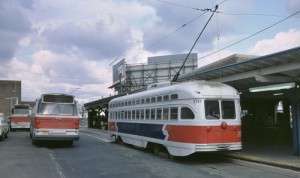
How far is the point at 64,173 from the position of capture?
542 inches

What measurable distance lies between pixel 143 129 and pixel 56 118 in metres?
4.70

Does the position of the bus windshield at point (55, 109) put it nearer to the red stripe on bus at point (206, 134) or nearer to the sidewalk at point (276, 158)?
the red stripe on bus at point (206, 134)

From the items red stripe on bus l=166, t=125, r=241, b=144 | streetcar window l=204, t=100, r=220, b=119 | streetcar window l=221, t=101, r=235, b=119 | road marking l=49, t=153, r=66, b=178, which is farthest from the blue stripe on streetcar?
road marking l=49, t=153, r=66, b=178

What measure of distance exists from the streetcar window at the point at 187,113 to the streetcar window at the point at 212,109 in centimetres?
54

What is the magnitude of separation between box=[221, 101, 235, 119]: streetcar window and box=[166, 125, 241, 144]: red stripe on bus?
0.39 meters

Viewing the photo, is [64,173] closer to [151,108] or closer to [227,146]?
[227,146]

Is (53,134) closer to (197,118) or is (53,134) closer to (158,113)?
(158,113)

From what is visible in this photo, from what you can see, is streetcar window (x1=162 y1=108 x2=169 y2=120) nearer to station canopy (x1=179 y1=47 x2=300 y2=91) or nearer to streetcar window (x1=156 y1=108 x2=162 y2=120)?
streetcar window (x1=156 y1=108 x2=162 y2=120)

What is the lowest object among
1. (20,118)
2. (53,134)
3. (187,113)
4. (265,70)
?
(53,134)

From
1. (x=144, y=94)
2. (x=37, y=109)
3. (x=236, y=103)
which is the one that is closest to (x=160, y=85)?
(x=144, y=94)

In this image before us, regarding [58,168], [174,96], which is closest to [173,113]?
[174,96]

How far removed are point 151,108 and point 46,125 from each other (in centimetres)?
589

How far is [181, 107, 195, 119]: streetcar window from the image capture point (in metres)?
16.6

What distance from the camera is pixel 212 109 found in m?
16.7
